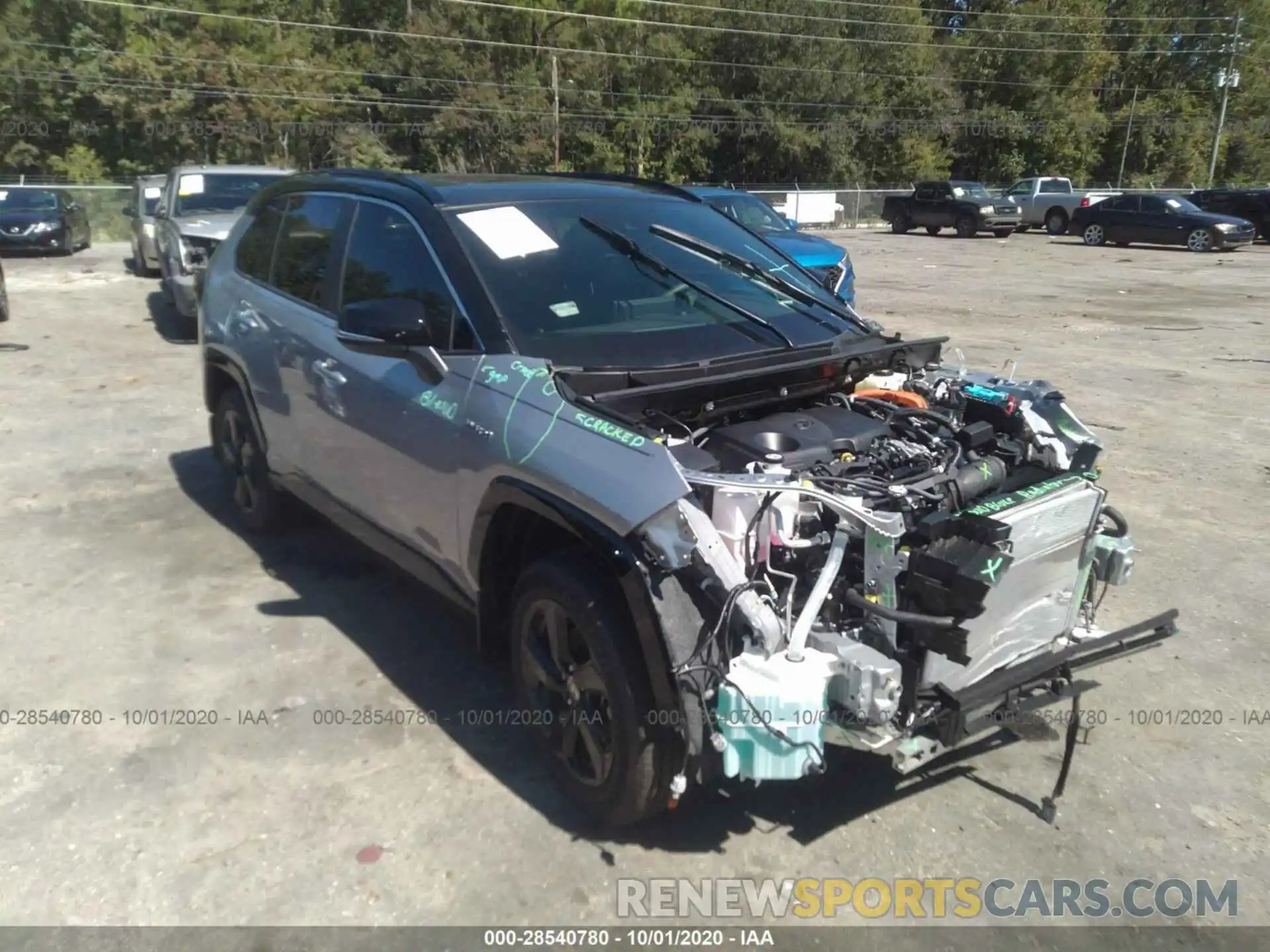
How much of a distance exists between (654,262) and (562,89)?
159 ft

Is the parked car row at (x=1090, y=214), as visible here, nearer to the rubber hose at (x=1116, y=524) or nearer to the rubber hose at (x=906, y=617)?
the rubber hose at (x=1116, y=524)

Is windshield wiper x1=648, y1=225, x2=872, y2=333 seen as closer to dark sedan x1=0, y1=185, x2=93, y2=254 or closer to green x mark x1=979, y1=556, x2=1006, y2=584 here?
green x mark x1=979, y1=556, x2=1006, y2=584

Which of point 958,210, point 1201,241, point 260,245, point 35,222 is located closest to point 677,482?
point 260,245

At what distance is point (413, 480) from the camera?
385cm

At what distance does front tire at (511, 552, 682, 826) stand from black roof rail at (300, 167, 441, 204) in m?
1.69

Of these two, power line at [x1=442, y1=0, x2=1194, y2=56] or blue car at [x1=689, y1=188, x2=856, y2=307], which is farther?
power line at [x1=442, y1=0, x2=1194, y2=56]

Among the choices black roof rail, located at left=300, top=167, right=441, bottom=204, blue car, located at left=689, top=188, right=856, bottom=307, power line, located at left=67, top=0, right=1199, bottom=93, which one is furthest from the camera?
power line, located at left=67, top=0, right=1199, bottom=93

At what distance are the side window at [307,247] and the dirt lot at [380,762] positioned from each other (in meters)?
1.43

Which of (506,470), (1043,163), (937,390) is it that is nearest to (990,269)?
(937,390)

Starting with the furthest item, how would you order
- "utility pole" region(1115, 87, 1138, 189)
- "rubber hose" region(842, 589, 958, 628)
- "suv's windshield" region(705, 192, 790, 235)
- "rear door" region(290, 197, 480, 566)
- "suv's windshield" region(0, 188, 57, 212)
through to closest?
"utility pole" region(1115, 87, 1138, 189) < "suv's windshield" region(0, 188, 57, 212) < "suv's windshield" region(705, 192, 790, 235) < "rear door" region(290, 197, 480, 566) < "rubber hose" region(842, 589, 958, 628)

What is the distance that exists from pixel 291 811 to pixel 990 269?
21.4m

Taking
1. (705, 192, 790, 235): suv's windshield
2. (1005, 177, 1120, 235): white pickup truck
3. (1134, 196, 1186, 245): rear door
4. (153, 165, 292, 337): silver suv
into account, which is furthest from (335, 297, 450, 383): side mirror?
(1005, 177, 1120, 235): white pickup truck

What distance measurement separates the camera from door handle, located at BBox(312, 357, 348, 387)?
14.0ft

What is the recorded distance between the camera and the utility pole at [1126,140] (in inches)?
2206
